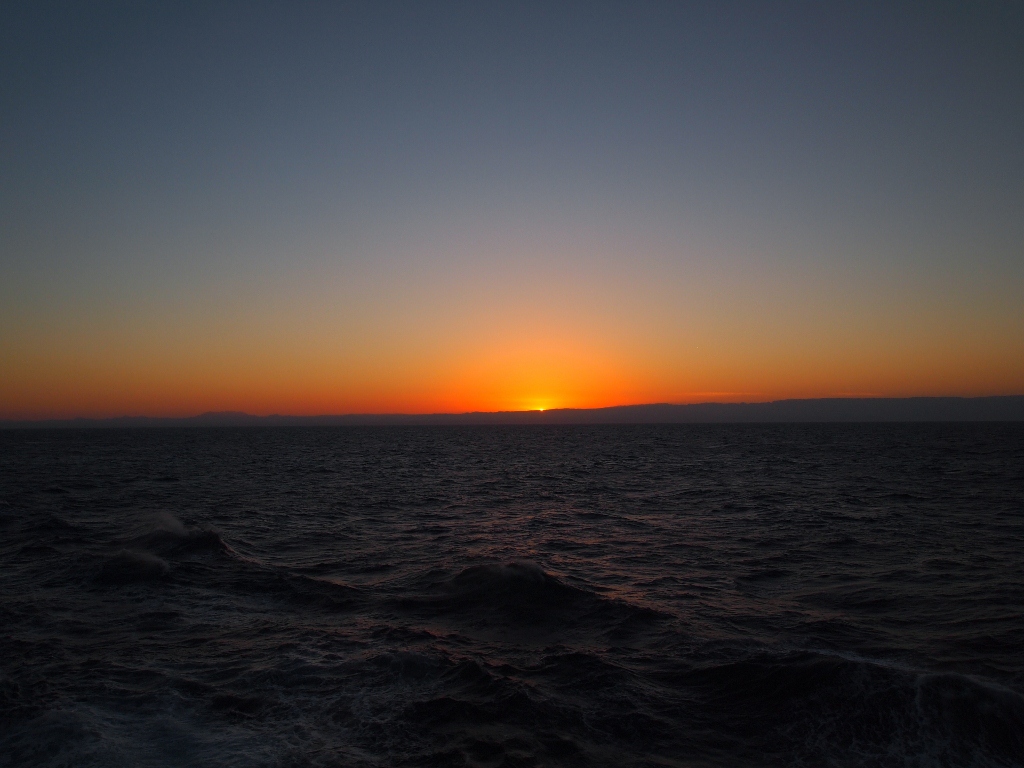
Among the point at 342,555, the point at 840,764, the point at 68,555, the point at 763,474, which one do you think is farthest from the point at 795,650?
the point at 763,474

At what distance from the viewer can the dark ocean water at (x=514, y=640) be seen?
8.12m

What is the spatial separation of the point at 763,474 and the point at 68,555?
43.0 metres

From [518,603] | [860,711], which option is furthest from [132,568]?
[860,711]

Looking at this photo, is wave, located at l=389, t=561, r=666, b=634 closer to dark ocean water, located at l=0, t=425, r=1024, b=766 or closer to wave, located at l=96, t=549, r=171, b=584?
dark ocean water, located at l=0, t=425, r=1024, b=766

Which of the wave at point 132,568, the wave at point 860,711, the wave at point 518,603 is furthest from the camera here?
the wave at point 132,568

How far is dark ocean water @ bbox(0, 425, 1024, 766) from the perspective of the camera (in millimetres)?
8125

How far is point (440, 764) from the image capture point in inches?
296

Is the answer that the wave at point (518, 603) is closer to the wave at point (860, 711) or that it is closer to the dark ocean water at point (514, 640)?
the dark ocean water at point (514, 640)

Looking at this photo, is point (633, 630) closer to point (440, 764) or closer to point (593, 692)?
point (593, 692)

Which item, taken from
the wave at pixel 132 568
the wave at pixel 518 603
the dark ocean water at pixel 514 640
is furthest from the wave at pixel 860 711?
the wave at pixel 132 568

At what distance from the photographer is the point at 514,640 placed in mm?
Result: 12031

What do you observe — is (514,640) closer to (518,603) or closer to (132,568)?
(518,603)

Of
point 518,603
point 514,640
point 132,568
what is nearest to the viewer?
point 514,640

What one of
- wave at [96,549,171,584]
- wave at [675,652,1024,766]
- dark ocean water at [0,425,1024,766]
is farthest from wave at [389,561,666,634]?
wave at [96,549,171,584]
